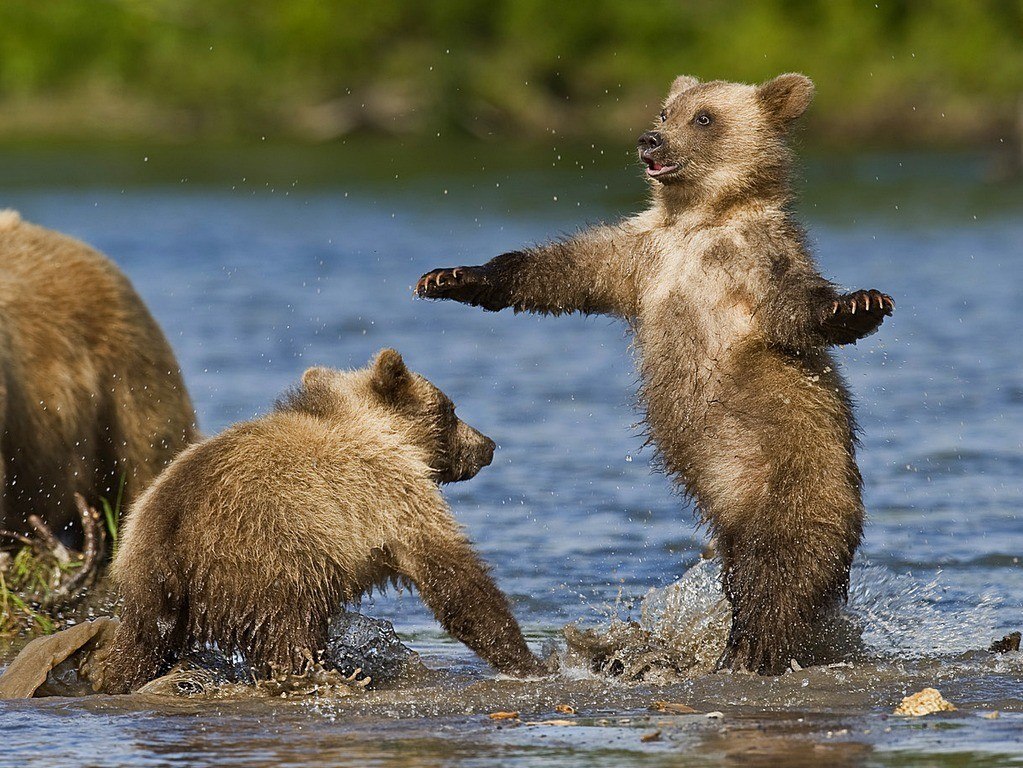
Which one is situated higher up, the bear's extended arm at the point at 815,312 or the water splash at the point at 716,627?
the bear's extended arm at the point at 815,312

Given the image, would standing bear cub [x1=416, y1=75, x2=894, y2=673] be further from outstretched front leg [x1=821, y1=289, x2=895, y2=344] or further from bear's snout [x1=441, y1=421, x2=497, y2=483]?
bear's snout [x1=441, y1=421, x2=497, y2=483]

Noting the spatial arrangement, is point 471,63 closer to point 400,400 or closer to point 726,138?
point 726,138

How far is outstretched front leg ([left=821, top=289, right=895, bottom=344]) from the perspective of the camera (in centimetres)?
575

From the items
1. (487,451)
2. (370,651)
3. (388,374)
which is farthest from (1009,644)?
(388,374)

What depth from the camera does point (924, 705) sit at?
5.54m

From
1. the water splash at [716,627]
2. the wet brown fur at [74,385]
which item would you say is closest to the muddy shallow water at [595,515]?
the water splash at [716,627]

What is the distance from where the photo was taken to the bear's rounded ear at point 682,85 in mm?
6746

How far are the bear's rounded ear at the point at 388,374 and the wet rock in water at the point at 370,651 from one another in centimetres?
75

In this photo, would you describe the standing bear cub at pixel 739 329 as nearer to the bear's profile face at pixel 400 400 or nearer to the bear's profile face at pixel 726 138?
the bear's profile face at pixel 726 138

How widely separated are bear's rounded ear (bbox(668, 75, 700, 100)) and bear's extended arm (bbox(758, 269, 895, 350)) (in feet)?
3.15

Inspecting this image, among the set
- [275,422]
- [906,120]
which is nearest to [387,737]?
[275,422]

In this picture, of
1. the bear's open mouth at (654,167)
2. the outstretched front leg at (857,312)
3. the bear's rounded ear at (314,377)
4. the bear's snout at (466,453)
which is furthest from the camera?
the bear's snout at (466,453)

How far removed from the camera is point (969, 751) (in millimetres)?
5023

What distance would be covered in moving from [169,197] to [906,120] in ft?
78.2
